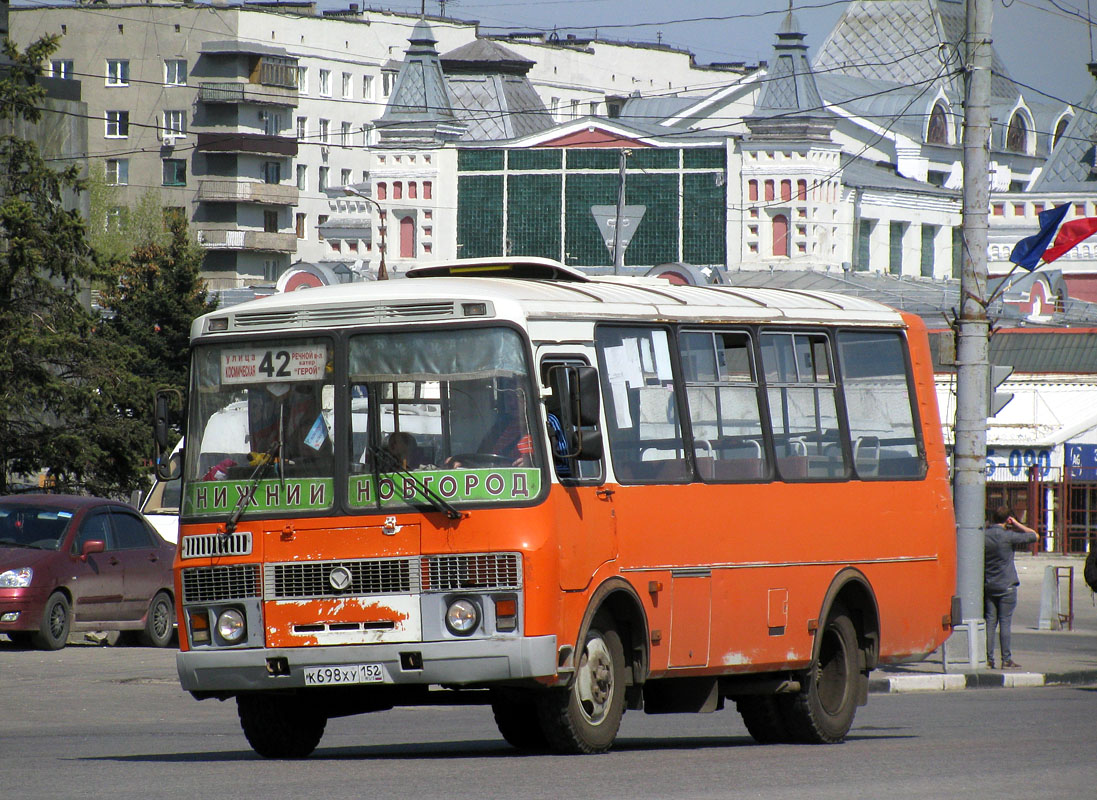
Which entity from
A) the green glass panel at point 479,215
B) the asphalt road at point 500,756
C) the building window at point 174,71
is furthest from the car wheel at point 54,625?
the building window at point 174,71

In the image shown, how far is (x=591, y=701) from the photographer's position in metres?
11.1

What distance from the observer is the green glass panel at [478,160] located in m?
65.1

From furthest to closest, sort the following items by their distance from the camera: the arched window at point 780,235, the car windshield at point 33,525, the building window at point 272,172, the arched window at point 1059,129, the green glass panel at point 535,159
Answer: the building window at point 272,172
the arched window at point 1059,129
the green glass panel at point 535,159
the arched window at point 780,235
the car windshield at point 33,525

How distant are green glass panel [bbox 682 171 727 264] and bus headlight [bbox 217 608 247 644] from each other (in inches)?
2037

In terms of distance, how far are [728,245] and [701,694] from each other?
166ft

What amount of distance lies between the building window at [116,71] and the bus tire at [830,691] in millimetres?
93499

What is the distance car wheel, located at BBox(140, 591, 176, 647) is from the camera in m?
22.5

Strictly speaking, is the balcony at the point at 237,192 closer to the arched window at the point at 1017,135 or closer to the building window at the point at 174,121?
the building window at the point at 174,121

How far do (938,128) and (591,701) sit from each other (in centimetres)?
6724

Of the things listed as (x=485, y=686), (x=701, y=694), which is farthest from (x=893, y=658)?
(x=485, y=686)

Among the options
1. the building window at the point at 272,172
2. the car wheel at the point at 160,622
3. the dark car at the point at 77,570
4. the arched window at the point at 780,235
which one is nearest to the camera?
the dark car at the point at 77,570

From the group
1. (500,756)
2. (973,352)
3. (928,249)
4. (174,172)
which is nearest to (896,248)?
(928,249)

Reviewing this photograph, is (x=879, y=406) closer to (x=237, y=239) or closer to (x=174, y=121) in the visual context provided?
(x=237, y=239)

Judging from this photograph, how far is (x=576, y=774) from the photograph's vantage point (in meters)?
9.97
